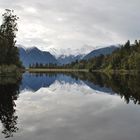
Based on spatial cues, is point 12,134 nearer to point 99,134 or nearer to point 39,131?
point 39,131

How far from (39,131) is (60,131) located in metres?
1.16

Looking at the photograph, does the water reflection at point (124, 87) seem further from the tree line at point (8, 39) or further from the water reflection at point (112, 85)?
the tree line at point (8, 39)

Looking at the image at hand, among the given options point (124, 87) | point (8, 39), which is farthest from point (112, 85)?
point (8, 39)

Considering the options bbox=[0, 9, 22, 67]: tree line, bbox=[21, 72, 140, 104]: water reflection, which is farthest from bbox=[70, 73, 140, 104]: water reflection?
bbox=[0, 9, 22, 67]: tree line

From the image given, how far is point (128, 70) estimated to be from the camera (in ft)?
507

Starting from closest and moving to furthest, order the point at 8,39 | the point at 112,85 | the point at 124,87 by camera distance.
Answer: the point at 124,87 < the point at 112,85 < the point at 8,39

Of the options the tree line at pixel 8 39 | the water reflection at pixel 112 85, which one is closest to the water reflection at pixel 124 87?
the water reflection at pixel 112 85

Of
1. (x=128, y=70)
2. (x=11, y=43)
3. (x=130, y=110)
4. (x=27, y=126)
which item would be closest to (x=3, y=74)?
(x=11, y=43)

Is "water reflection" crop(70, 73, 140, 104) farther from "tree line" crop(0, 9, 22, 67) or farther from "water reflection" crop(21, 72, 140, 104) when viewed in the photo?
"tree line" crop(0, 9, 22, 67)

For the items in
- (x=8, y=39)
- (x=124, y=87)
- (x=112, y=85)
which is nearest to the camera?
(x=124, y=87)

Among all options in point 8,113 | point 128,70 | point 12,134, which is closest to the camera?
point 12,134

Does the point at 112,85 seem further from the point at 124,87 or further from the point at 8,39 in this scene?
the point at 8,39

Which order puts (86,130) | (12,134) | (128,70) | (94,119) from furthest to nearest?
(128,70), (94,119), (86,130), (12,134)

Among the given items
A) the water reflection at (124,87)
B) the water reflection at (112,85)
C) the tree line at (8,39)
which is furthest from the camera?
the tree line at (8,39)
